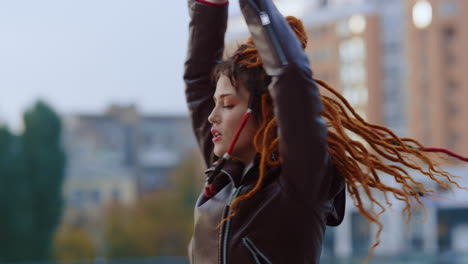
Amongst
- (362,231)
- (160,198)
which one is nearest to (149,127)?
(160,198)

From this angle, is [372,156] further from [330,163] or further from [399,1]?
[399,1]

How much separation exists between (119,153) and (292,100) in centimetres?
4249

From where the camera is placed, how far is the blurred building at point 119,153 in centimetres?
4041

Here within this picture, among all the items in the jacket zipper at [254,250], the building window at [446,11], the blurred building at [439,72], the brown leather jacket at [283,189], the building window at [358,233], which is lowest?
the building window at [358,233]

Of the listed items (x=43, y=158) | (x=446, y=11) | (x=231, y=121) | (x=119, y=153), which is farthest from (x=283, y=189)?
(x=119, y=153)

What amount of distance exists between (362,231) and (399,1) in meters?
14.6

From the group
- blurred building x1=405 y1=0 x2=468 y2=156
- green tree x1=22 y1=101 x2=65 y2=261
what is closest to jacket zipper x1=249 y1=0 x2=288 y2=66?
green tree x1=22 y1=101 x2=65 y2=261

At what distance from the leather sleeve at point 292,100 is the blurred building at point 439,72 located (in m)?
36.5

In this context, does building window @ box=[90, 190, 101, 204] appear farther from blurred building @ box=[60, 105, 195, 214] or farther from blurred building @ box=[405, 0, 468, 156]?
blurred building @ box=[405, 0, 468, 156]

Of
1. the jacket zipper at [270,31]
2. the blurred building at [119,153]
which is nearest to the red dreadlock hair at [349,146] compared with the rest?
the jacket zipper at [270,31]

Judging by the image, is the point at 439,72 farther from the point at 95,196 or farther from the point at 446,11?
the point at 95,196

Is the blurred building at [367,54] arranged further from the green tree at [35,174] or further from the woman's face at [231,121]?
the woman's face at [231,121]

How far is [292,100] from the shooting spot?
122 centimetres

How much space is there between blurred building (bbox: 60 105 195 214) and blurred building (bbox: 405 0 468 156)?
12.9 metres
